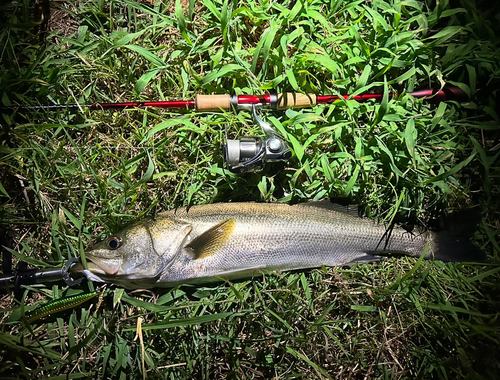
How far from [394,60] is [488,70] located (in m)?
0.73

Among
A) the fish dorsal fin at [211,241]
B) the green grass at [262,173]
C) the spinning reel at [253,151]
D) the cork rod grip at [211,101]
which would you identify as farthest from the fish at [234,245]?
the cork rod grip at [211,101]

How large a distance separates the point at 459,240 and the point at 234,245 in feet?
5.55

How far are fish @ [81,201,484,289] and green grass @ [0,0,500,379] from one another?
0.19 metres

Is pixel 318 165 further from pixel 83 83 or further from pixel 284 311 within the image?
pixel 83 83

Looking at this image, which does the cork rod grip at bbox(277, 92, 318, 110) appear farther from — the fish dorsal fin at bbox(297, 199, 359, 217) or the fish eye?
the fish eye

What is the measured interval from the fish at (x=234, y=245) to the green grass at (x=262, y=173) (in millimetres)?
189

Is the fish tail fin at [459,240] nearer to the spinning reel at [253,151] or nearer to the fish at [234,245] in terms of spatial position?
the fish at [234,245]

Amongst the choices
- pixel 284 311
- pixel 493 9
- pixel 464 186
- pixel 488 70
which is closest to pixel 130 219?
pixel 284 311

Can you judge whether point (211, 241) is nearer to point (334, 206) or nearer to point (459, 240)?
point (334, 206)

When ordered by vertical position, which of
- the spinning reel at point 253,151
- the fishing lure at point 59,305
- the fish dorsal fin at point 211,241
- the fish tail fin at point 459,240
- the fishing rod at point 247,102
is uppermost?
the fishing rod at point 247,102

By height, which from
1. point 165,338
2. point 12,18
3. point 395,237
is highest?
point 12,18

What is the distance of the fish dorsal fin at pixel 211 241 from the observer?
267 centimetres

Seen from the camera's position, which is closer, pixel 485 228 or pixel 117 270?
pixel 117 270

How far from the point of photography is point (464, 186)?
3041mm
